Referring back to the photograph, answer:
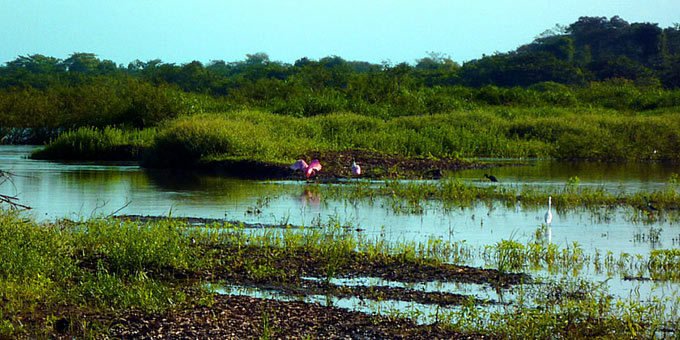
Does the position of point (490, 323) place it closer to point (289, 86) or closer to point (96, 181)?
point (96, 181)

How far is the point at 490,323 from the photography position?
30.5ft

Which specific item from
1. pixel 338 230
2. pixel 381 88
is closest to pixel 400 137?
pixel 381 88

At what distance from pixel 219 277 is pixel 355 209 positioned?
26.0ft

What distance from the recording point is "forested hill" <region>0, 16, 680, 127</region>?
139ft

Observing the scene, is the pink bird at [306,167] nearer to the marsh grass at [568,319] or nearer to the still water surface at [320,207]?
the still water surface at [320,207]

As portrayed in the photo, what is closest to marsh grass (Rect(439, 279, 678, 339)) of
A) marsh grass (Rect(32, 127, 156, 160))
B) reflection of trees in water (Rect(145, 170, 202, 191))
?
reflection of trees in water (Rect(145, 170, 202, 191))

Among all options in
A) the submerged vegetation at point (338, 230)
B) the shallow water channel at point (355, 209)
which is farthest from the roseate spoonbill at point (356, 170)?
the shallow water channel at point (355, 209)

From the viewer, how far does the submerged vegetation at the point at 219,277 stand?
9102mm

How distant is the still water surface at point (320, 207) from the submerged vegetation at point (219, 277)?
1.61 meters

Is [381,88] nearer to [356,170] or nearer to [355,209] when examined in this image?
[356,170]

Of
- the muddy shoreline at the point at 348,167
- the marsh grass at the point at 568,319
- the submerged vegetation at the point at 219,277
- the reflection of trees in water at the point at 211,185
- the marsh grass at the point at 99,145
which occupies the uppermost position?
the marsh grass at the point at 99,145

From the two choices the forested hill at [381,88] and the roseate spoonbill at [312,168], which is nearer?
the roseate spoonbill at [312,168]

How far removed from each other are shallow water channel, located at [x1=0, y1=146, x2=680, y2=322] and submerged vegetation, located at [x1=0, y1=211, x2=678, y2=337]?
3.47 ft

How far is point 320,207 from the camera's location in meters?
19.4
